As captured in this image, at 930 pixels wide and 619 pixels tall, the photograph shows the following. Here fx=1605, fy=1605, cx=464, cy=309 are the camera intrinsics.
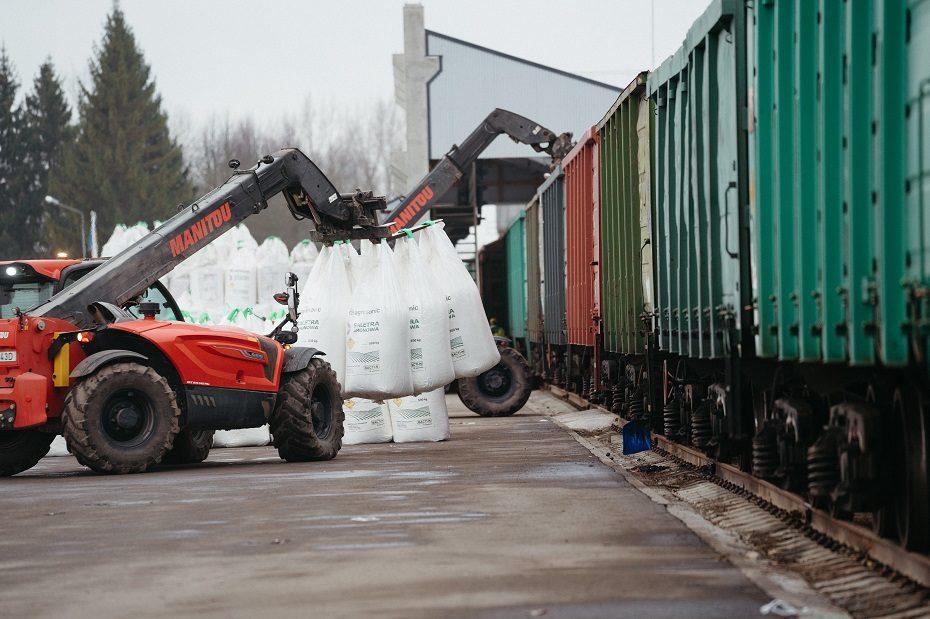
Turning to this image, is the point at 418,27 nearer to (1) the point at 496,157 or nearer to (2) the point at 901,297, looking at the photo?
(1) the point at 496,157

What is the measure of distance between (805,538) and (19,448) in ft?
27.4

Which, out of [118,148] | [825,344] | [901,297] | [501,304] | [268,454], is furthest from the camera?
[118,148]

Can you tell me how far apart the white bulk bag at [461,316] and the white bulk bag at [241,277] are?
401 inches

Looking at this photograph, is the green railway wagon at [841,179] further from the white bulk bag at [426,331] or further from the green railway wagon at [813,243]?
the white bulk bag at [426,331]

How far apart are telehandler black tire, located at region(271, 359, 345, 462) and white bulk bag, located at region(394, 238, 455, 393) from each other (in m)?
1.59

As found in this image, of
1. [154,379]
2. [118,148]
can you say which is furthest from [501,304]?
[118,148]

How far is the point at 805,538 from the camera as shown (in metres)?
8.70

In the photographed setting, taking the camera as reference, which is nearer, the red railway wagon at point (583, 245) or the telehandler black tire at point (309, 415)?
the telehandler black tire at point (309, 415)

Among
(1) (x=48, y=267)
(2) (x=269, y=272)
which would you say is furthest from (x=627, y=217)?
(2) (x=269, y=272)

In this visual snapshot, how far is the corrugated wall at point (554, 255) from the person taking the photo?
76.0 ft

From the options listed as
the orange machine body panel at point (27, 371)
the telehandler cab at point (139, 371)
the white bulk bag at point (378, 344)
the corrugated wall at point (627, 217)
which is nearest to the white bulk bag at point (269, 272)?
the white bulk bag at point (378, 344)

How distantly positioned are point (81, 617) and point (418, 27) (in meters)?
43.1

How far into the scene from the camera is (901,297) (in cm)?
641

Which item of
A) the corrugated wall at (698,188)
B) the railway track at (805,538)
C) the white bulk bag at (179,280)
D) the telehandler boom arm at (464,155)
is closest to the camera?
the railway track at (805,538)
